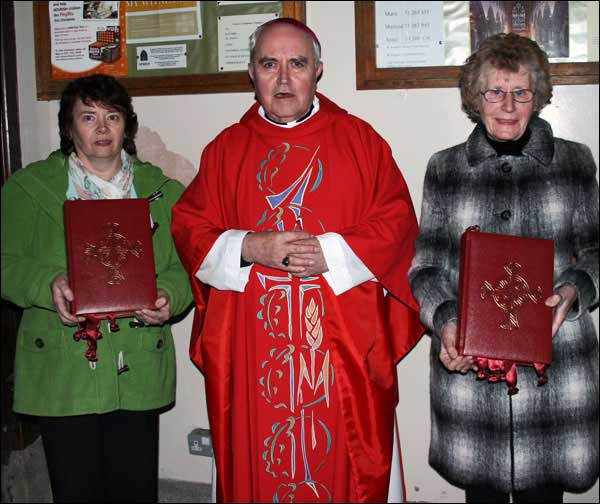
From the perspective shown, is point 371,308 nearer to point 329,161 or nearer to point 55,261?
point 329,161

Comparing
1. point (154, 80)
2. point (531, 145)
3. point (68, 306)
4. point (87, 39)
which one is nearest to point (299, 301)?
→ point (68, 306)

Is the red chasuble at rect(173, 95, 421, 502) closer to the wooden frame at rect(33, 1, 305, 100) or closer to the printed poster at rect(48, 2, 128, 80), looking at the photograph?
the wooden frame at rect(33, 1, 305, 100)

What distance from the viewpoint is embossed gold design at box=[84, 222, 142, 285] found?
2.10 meters

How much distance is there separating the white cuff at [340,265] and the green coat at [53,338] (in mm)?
552

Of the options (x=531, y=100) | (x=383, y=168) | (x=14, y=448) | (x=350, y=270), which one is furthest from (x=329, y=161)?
(x=14, y=448)

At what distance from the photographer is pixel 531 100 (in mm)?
Result: 1927

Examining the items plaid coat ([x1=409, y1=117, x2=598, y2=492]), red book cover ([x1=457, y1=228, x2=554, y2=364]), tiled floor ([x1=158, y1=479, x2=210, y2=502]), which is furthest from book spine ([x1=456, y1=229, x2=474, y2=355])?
tiled floor ([x1=158, y1=479, x2=210, y2=502])

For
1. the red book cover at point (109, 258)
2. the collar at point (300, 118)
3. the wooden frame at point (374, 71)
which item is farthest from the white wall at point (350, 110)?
the red book cover at point (109, 258)

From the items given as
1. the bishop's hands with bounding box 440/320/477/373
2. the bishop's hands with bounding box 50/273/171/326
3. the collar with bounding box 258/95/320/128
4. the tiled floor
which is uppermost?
the collar with bounding box 258/95/320/128

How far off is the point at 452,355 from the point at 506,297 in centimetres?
23

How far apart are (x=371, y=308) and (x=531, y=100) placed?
81 cm

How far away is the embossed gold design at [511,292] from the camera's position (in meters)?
1.83

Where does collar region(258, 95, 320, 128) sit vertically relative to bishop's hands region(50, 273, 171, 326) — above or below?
above

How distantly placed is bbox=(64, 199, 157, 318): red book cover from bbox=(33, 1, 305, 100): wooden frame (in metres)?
0.79
